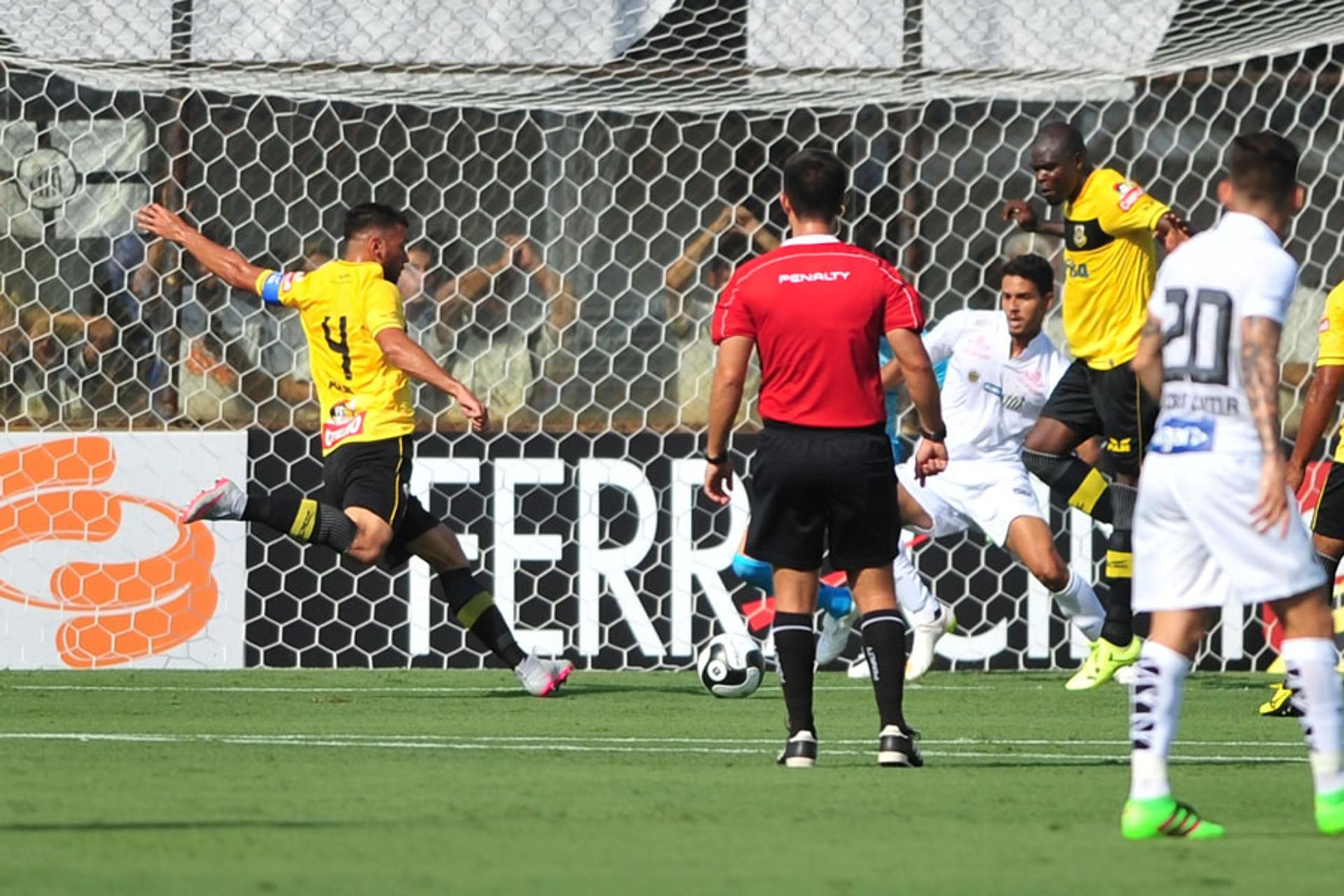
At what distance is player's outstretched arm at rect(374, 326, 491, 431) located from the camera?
8.34 m

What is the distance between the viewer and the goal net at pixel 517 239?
1033 centimetres

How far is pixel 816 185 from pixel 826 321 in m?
0.35

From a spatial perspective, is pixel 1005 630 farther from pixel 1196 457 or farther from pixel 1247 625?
pixel 1196 457

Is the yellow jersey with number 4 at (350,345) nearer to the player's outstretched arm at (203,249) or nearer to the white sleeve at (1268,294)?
the player's outstretched arm at (203,249)

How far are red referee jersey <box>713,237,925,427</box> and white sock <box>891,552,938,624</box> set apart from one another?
3565 mm

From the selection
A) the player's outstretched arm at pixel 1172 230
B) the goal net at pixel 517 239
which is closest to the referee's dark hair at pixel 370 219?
the goal net at pixel 517 239

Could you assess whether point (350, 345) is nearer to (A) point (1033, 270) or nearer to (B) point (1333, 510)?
(A) point (1033, 270)

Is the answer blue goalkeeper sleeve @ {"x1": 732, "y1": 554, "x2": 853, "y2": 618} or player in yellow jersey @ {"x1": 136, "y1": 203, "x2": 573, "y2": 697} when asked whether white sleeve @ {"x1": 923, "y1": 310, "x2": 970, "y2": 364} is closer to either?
blue goalkeeper sleeve @ {"x1": 732, "y1": 554, "x2": 853, "y2": 618}

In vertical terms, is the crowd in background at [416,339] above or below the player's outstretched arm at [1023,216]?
below

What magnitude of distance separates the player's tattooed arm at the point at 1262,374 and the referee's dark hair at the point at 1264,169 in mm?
326

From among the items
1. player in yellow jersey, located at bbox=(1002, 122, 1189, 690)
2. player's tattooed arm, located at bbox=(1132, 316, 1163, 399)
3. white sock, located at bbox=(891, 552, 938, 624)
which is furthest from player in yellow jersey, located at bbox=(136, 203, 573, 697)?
player's tattooed arm, located at bbox=(1132, 316, 1163, 399)

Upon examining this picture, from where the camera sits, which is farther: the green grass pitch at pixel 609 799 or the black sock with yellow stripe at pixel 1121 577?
the black sock with yellow stripe at pixel 1121 577

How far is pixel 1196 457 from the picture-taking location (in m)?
4.70

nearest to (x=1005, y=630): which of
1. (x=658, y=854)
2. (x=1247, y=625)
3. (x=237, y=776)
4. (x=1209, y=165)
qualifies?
(x=1247, y=625)
